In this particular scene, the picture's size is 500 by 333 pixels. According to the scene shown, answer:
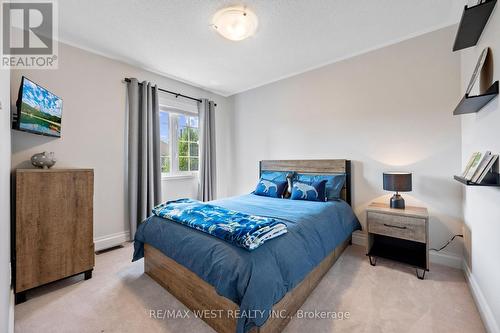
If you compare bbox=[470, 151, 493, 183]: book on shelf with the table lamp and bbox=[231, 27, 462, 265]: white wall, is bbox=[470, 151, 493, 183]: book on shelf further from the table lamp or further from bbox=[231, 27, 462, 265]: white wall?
bbox=[231, 27, 462, 265]: white wall

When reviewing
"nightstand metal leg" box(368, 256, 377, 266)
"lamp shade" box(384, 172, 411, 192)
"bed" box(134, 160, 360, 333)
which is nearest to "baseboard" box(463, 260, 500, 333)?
"nightstand metal leg" box(368, 256, 377, 266)

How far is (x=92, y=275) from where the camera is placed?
7.05ft

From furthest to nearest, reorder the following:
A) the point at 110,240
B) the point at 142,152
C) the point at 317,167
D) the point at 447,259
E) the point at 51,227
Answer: the point at 317,167 < the point at 142,152 < the point at 110,240 < the point at 447,259 < the point at 51,227

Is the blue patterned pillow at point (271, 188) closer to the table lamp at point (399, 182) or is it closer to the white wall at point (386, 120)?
the white wall at point (386, 120)

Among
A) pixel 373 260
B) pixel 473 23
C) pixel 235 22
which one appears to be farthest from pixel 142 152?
pixel 473 23

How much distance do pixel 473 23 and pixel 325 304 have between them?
2.37m

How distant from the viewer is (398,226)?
2188 millimetres

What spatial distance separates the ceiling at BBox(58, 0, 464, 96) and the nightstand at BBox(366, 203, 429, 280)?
2011mm

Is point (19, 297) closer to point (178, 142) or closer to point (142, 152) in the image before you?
point (142, 152)

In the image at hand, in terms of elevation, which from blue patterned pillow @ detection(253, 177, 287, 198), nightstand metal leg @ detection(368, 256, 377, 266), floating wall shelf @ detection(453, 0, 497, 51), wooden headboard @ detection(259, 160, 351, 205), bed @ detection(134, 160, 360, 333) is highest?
floating wall shelf @ detection(453, 0, 497, 51)

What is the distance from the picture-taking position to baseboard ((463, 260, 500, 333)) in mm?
1338

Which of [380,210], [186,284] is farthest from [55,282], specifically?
[380,210]

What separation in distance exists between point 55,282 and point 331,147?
360 centimetres

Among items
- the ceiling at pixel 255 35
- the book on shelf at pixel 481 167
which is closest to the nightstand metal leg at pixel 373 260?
the book on shelf at pixel 481 167
